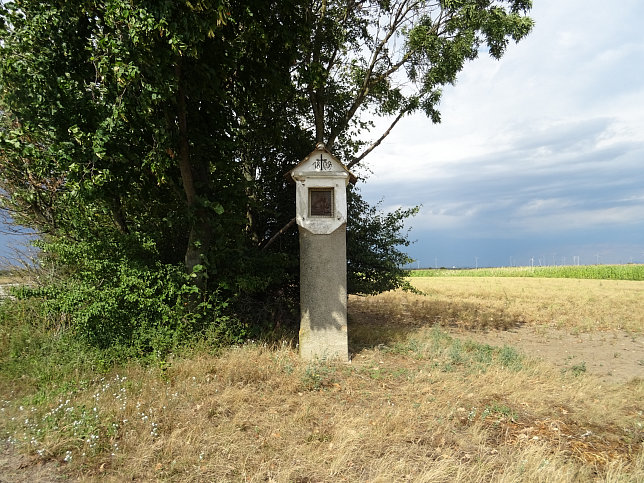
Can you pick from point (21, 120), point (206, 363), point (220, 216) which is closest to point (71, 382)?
point (206, 363)

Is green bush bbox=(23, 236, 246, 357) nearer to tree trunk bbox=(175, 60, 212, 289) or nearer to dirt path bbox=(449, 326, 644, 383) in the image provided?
tree trunk bbox=(175, 60, 212, 289)

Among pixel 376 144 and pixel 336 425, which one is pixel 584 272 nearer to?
pixel 376 144

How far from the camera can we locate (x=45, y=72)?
6250 mm

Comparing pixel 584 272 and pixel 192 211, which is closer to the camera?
pixel 192 211

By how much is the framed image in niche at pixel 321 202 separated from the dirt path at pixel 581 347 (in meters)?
5.97

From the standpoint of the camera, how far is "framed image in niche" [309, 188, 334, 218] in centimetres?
765

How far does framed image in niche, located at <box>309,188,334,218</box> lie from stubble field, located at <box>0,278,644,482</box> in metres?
2.85

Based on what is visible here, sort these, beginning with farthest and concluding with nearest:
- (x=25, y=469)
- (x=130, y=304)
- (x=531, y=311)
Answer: (x=531, y=311), (x=130, y=304), (x=25, y=469)

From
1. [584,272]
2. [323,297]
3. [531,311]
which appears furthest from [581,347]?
[584,272]

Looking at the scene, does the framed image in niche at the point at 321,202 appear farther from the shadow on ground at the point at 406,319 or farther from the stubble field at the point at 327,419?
the shadow on ground at the point at 406,319

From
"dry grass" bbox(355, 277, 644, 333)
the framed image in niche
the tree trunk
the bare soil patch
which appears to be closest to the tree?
the tree trunk

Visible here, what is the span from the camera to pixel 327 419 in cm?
491

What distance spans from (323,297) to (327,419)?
292 cm

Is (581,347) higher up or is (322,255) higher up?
(322,255)
